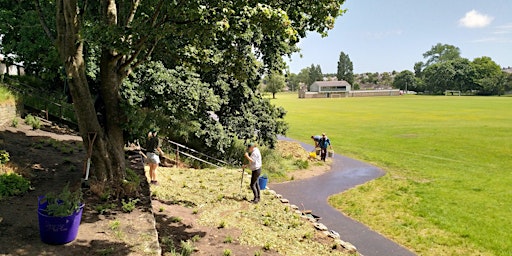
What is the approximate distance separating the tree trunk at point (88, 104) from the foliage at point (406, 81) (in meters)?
141

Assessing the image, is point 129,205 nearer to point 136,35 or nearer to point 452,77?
point 136,35

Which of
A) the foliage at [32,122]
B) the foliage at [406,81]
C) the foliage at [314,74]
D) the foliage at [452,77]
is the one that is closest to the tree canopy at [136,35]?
the foliage at [32,122]

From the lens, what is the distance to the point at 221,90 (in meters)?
18.3

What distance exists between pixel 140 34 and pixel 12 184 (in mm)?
4265

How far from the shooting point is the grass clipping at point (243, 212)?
8.63m

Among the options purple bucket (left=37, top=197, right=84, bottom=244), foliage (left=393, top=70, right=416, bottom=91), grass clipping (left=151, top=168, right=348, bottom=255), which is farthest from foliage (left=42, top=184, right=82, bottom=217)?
foliage (left=393, top=70, right=416, bottom=91)

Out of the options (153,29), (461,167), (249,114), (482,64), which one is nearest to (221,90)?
(249,114)

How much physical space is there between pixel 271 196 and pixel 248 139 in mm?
6903

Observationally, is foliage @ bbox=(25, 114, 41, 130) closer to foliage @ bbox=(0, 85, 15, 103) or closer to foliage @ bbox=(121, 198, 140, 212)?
foliage @ bbox=(0, 85, 15, 103)

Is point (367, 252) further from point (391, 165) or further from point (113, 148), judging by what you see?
point (391, 165)

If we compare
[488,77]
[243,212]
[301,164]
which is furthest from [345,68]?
[243,212]

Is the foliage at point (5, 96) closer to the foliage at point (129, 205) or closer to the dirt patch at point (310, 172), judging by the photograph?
the foliage at point (129, 205)

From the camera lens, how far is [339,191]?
15562 millimetres

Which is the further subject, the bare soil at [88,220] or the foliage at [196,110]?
the foliage at [196,110]
